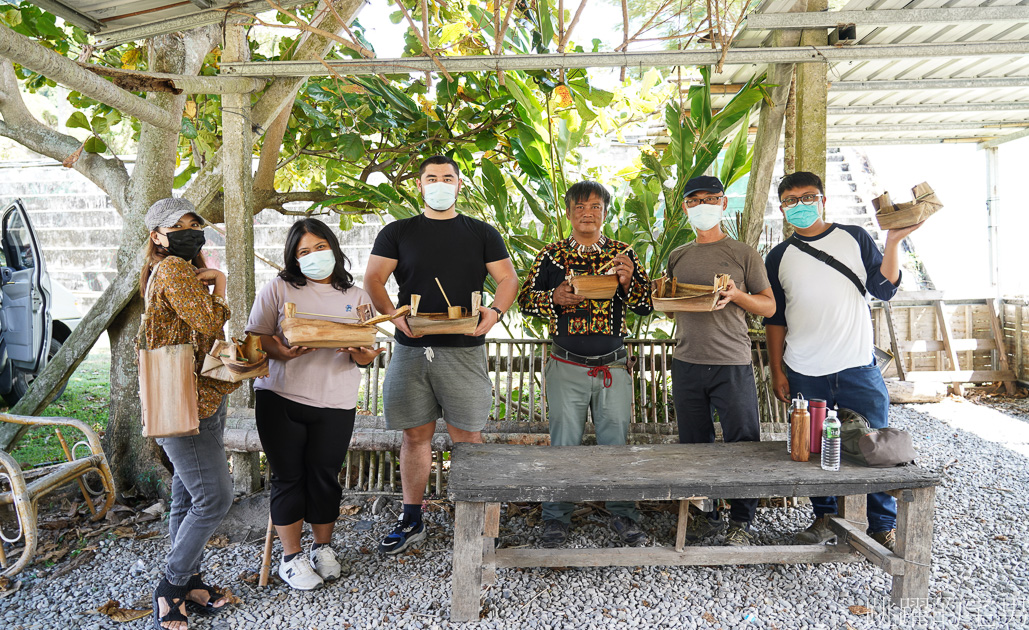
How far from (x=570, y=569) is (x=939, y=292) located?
6.31m

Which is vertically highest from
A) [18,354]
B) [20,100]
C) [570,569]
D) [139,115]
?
[20,100]

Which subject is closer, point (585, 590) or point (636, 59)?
point (585, 590)

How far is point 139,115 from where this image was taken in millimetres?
→ 3324

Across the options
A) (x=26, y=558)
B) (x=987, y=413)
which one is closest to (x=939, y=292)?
(x=987, y=413)

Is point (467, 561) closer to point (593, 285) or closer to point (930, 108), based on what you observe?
point (593, 285)

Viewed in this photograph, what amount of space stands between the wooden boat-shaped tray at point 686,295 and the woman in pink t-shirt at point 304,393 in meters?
1.40

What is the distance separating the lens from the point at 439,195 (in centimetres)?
294

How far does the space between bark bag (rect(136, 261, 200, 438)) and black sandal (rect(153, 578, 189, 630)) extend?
2.26ft

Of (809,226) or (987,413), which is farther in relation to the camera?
(987,413)

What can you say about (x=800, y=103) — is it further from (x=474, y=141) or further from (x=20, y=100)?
(x=20, y=100)

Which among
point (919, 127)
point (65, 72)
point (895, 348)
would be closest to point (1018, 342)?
point (895, 348)

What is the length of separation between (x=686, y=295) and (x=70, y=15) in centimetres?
353

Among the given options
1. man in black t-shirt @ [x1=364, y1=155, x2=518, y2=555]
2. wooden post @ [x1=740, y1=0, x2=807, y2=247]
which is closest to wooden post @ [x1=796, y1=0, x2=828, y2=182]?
wooden post @ [x1=740, y1=0, x2=807, y2=247]

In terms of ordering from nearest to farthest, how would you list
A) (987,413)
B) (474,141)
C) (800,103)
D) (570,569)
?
(570,569), (800,103), (474,141), (987,413)
